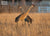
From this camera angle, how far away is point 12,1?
3.08m

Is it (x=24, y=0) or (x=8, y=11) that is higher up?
(x=24, y=0)

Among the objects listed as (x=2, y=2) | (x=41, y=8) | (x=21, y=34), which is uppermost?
(x=2, y=2)

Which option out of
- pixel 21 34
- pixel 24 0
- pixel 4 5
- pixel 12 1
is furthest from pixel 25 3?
pixel 21 34

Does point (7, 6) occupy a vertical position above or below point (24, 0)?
below

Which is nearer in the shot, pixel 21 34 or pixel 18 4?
pixel 21 34

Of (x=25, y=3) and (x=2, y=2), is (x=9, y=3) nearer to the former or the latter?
(x=2, y=2)

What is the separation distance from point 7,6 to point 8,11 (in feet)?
0.61

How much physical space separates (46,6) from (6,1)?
53.0 inches

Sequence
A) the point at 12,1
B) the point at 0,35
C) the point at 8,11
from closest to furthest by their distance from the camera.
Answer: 1. the point at 0,35
2. the point at 8,11
3. the point at 12,1

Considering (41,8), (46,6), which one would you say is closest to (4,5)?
(41,8)

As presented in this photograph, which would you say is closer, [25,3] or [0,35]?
[0,35]

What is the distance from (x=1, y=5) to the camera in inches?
113

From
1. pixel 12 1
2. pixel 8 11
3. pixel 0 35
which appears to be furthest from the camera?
pixel 12 1

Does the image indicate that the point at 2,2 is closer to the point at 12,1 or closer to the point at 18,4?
the point at 12,1
